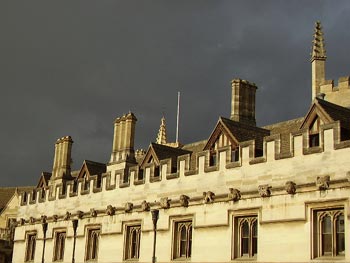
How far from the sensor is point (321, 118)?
709 inches

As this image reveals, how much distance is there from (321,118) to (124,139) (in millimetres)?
12016

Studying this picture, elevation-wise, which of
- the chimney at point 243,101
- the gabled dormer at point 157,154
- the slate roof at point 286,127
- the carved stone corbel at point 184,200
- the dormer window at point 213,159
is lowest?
the carved stone corbel at point 184,200

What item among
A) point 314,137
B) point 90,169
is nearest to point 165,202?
point 314,137

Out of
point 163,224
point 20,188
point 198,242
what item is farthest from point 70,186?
point 20,188

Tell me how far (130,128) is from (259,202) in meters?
10.8

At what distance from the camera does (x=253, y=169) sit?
62.3 feet

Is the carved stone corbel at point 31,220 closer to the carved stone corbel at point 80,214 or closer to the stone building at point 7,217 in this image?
the carved stone corbel at point 80,214

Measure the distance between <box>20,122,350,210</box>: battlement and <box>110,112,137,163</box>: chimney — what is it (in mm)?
1611

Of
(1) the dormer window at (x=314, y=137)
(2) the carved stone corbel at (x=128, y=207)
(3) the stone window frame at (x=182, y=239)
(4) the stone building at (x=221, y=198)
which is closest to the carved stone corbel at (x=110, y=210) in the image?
(4) the stone building at (x=221, y=198)

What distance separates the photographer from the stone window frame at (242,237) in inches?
740

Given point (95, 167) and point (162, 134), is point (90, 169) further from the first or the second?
point (162, 134)

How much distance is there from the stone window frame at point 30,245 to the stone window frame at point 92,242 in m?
5.54

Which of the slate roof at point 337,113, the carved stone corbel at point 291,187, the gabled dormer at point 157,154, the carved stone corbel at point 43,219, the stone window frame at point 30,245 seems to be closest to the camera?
the carved stone corbel at point 291,187

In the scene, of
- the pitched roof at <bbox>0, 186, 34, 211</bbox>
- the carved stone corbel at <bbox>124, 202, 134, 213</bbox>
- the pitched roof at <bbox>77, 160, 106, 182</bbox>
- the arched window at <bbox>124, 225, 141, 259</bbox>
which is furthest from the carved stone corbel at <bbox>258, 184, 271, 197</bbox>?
the pitched roof at <bbox>0, 186, 34, 211</bbox>
